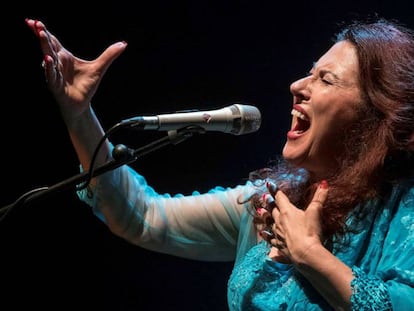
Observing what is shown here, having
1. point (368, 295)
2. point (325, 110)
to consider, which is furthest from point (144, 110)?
point (368, 295)

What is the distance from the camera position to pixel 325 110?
169 cm

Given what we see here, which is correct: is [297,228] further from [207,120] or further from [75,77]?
[75,77]

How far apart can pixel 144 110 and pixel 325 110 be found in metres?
1.16

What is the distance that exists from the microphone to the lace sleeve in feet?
1.40

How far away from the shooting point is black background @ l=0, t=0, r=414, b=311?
2566 millimetres

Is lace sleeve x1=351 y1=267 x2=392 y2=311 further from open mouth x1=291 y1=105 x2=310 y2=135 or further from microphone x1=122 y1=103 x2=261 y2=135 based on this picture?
open mouth x1=291 y1=105 x2=310 y2=135

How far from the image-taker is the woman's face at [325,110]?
1688 millimetres

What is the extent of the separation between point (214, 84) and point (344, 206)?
3.96ft

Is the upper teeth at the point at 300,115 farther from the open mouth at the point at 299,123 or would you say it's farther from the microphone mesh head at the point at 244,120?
the microphone mesh head at the point at 244,120

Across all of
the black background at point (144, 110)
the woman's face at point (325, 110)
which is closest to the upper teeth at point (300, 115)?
the woman's face at point (325, 110)

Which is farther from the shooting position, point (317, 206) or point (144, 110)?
point (144, 110)

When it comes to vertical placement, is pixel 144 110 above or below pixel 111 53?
below

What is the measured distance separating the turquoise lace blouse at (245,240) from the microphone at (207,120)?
397 mm

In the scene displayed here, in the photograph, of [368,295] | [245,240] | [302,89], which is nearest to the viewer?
[368,295]
